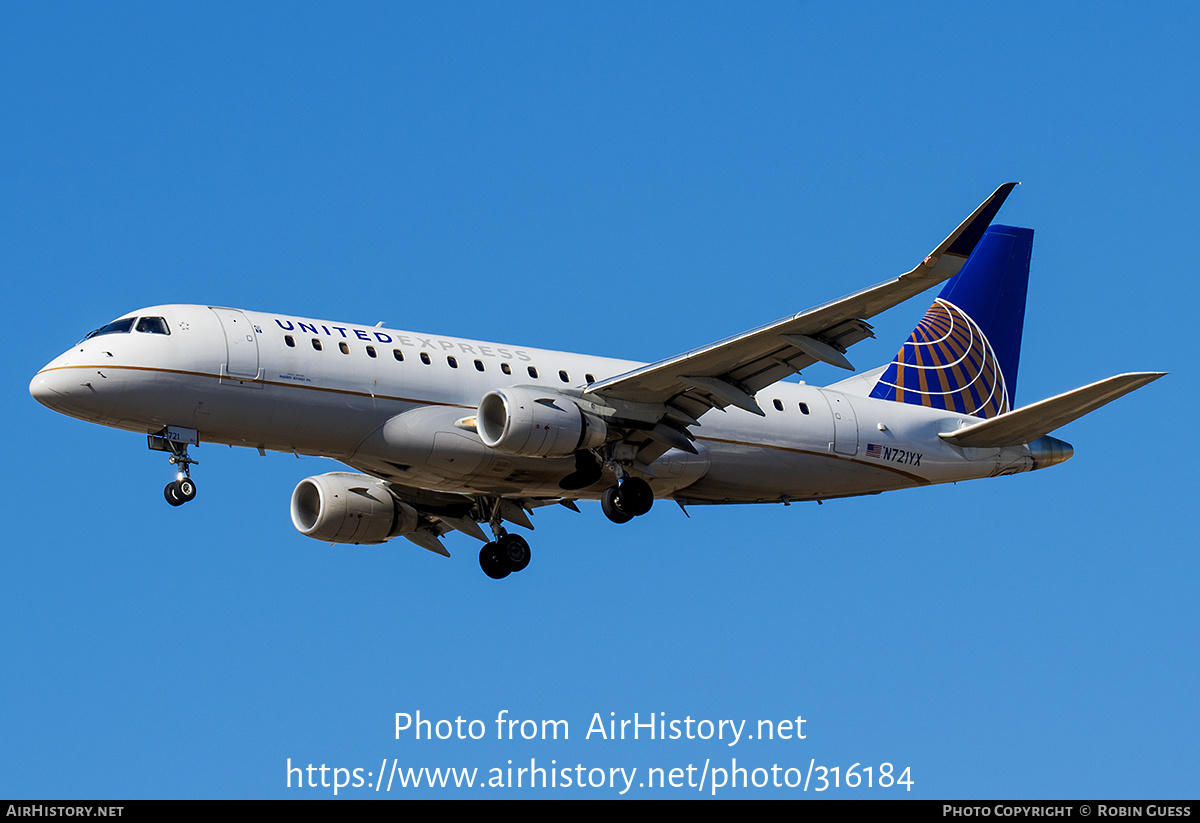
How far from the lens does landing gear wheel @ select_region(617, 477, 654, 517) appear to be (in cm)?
3466

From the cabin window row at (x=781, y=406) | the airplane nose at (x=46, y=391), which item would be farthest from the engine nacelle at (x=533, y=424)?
the airplane nose at (x=46, y=391)

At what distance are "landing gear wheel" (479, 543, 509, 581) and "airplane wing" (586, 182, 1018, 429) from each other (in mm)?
5479

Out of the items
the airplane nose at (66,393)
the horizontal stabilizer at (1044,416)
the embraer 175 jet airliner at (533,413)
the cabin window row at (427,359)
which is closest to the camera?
the airplane nose at (66,393)

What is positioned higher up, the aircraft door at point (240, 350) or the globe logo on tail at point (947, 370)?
the globe logo on tail at point (947, 370)

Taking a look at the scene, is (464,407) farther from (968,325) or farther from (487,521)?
(968,325)

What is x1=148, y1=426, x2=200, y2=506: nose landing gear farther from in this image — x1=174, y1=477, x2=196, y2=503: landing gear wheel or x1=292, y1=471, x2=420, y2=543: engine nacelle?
x1=292, y1=471, x2=420, y2=543: engine nacelle

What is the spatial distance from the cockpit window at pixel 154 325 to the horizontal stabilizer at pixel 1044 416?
706 inches

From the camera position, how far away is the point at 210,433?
3222 centimetres

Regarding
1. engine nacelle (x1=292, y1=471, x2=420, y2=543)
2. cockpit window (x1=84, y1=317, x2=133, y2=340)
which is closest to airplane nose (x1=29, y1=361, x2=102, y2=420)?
cockpit window (x1=84, y1=317, x2=133, y2=340)

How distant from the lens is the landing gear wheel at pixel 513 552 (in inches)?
1490

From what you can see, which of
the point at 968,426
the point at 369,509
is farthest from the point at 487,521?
the point at 968,426

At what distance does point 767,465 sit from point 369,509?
908cm

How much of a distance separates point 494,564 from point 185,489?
829cm

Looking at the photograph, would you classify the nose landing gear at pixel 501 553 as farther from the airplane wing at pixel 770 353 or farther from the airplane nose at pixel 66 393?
the airplane nose at pixel 66 393
